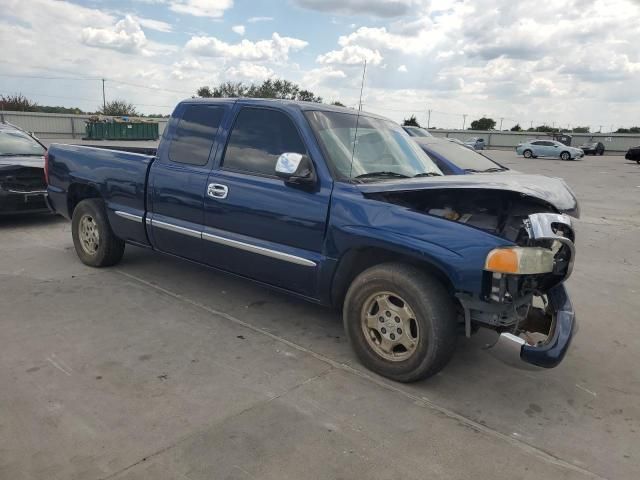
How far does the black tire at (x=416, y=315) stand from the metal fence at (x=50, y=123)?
1388 inches

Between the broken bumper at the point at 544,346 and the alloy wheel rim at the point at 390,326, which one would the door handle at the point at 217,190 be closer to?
the alloy wheel rim at the point at 390,326

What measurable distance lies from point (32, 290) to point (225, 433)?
10.8ft

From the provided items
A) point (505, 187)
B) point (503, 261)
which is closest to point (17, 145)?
point (505, 187)

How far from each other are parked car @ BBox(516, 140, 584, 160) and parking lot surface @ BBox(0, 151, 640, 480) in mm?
37213

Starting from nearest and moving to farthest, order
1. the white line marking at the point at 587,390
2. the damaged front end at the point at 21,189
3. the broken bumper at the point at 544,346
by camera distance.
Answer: the broken bumper at the point at 544,346, the white line marking at the point at 587,390, the damaged front end at the point at 21,189

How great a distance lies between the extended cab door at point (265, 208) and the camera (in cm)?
398

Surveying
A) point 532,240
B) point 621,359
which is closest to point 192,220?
point 532,240

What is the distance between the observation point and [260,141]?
4.43 meters

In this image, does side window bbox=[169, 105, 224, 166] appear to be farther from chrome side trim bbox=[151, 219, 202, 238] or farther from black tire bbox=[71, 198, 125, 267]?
black tire bbox=[71, 198, 125, 267]

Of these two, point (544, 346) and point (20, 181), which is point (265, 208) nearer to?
point (544, 346)

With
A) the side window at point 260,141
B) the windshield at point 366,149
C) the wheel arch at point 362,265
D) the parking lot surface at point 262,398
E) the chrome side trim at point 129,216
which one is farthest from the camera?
the chrome side trim at point 129,216

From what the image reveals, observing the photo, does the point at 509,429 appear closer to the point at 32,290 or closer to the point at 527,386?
the point at 527,386

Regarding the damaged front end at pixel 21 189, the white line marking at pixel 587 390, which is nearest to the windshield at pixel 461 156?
the white line marking at pixel 587 390

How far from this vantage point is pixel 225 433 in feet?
9.70
